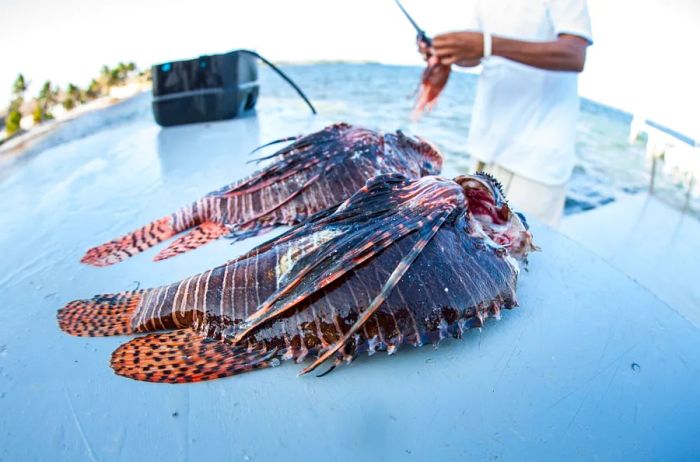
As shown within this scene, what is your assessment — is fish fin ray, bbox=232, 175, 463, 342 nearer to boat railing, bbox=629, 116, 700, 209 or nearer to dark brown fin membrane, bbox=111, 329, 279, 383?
dark brown fin membrane, bbox=111, 329, 279, 383

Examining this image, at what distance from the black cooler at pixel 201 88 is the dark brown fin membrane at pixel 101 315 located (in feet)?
14.1

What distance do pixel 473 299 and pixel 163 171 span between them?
11.6 feet

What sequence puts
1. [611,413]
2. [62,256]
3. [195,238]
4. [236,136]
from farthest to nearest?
[236,136]
[195,238]
[62,256]
[611,413]

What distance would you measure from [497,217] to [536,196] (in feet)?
5.73

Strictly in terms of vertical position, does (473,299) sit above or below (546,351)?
above

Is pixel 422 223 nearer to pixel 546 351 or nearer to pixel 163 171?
pixel 546 351

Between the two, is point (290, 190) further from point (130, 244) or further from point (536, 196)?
point (536, 196)

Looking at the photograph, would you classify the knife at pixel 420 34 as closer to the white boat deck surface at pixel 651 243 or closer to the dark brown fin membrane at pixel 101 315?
the dark brown fin membrane at pixel 101 315

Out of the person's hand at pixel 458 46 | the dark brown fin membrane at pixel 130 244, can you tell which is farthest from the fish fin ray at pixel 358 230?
the dark brown fin membrane at pixel 130 244

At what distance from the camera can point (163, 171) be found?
438cm

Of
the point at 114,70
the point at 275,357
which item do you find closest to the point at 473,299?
the point at 275,357

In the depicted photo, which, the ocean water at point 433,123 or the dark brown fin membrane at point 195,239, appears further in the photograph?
the ocean water at point 433,123

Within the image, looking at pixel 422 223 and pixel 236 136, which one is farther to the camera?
pixel 236 136

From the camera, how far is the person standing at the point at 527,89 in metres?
3.01
